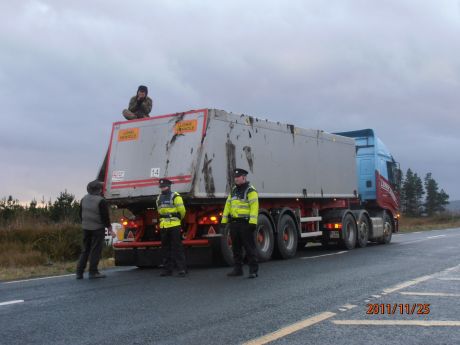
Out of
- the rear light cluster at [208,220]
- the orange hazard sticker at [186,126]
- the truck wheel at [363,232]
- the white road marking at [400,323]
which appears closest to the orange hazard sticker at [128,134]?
the orange hazard sticker at [186,126]

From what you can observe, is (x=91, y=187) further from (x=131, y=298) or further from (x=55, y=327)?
(x=55, y=327)

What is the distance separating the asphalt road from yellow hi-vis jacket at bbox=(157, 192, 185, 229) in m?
1.00

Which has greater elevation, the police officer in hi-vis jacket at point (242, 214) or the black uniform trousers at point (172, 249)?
the police officer in hi-vis jacket at point (242, 214)

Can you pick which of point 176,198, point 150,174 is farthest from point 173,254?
point 150,174

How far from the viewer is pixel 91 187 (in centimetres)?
1009

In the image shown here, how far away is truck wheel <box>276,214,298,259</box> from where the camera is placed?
12.3 metres

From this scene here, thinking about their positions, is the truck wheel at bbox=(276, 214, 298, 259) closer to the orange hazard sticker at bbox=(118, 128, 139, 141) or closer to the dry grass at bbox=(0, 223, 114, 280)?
the orange hazard sticker at bbox=(118, 128, 139, 141)

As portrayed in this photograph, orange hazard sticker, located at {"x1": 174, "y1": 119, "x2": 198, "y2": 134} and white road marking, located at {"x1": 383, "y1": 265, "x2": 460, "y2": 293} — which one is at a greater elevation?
orange hazard sticker, located at {"x1": 174, "y1": 119, "x2": 198, "y2": 134}

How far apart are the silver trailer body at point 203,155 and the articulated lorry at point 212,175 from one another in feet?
0.06

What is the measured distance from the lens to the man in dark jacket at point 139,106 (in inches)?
473

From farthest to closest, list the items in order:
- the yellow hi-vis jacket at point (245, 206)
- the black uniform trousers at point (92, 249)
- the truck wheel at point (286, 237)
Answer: the truck wheel at point (286, 237), the black uniform trousers at point (92, 249), the yellow hi-vis jacket at point (245, 206)

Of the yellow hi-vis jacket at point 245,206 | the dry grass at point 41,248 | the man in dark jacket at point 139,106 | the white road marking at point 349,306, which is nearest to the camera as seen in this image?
the white road marking at point 349,306

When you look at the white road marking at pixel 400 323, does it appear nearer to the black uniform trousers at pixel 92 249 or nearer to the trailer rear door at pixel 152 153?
the trailer rear door at pixel 152 153

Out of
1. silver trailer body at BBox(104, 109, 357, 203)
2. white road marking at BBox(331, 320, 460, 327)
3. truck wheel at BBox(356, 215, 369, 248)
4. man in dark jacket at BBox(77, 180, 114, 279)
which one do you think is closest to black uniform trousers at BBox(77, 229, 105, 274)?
man in dark jacket at BBox(77, 180, 114, 279)
